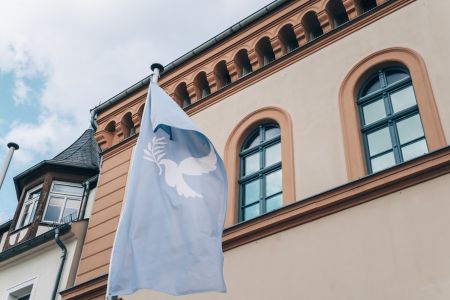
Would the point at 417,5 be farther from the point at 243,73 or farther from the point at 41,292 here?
the point at 41,292

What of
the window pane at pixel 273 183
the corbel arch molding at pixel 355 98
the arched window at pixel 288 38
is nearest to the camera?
the corbel arch molding at pixel 355 98

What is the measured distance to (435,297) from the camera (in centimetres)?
753

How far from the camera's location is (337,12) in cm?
1277

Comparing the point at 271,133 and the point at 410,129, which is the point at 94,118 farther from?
the point at 410,129

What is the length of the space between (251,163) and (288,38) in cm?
309

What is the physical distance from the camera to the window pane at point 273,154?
11602mm

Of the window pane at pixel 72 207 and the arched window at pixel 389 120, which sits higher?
the window pane at pixel 72 207

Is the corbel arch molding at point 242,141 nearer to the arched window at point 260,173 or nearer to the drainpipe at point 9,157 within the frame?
the arched window at point 260,173

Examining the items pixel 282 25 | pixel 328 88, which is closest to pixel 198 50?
pixel 282 25

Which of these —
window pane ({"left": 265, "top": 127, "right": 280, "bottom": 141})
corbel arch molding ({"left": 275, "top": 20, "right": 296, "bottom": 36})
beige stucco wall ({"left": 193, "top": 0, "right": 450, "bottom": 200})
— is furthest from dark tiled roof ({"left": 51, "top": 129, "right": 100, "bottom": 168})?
corbel arch molding ({"left": 275, "top": 20, "right": 296, "bottom": 36})

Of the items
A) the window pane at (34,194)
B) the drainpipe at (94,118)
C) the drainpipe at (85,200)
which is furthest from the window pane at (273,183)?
the window pane at (34,194)

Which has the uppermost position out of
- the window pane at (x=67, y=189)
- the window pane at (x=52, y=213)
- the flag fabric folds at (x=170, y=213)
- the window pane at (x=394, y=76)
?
the window pane at (x=67, y=189)

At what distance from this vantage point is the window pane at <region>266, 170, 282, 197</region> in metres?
11.0

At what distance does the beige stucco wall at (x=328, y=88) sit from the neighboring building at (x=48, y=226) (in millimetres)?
4375
